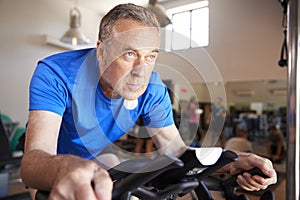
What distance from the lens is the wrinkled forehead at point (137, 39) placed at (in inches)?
13.6

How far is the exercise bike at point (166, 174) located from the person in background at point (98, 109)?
0.04 meters

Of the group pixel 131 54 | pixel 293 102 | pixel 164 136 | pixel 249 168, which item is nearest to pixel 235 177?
pixel 249 168

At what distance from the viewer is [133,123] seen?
596 mm

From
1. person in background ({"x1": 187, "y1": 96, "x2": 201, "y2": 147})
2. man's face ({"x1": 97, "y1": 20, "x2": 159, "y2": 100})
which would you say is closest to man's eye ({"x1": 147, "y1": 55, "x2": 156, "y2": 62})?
man's face ({"x1": 97, "y1": 20, "x2": 159, "y2": 100})

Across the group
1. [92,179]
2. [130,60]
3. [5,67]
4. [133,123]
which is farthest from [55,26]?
[92,179]

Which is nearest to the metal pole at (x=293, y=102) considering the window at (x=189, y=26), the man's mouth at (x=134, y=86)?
the window at (x=189, y=26)

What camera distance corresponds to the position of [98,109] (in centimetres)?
54

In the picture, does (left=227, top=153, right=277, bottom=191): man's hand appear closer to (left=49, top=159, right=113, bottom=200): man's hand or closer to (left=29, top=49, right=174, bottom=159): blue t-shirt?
(left=29, top=49, right=174, bottom=159): blue t-shirt

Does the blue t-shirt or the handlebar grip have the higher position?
the blue t-shirt

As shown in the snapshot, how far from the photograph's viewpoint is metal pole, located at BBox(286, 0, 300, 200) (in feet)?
2.57

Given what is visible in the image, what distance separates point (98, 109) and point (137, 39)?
245mm

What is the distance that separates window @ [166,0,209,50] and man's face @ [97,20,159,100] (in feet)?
0.16

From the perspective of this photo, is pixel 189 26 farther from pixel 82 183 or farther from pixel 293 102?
pixel 293 102

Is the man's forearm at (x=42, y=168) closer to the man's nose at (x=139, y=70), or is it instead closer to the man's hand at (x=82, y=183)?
the man's hand at (x=82, y=183)
